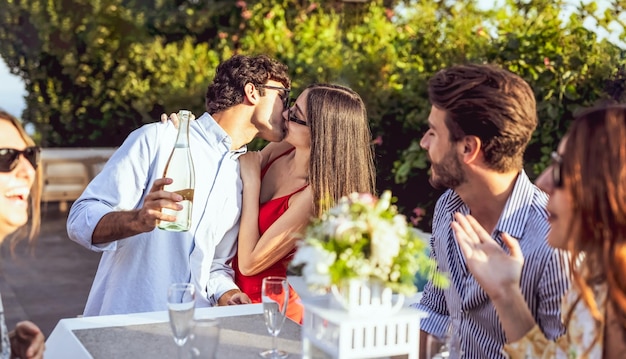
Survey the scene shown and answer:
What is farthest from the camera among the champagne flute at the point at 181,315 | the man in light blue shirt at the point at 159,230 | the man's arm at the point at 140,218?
the man in light blue shirt at the point at 159,230

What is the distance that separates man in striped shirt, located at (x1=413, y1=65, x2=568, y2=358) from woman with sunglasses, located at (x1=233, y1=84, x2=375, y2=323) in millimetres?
618

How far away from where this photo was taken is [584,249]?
1.71m

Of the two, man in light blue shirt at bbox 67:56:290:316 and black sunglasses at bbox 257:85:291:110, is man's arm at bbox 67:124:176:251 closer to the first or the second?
man in light blue shirt at bbox 67:56:290:316

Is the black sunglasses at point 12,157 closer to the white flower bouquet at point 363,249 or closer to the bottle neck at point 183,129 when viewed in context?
the bottle neck at point 183,129

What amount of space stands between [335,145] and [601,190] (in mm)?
1487

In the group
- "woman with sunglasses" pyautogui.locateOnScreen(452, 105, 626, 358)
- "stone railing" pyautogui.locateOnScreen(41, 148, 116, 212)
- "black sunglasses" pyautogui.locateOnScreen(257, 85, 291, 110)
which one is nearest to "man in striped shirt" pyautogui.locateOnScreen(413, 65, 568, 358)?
"woman with sunglasses" pyautogui.locateOnScreen(452, 105, 626, 358)

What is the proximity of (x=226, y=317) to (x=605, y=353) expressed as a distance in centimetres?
124

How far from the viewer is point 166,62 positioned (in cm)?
905

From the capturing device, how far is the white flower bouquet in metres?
1.74

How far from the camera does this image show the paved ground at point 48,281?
5.71m

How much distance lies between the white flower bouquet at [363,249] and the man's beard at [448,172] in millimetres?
655

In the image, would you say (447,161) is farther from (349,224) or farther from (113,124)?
(113,124)

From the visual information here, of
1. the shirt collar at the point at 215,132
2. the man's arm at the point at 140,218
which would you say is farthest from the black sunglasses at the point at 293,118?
the man's arm at the point at 140,218

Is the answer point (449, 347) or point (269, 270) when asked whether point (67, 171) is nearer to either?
point (269, 270)
